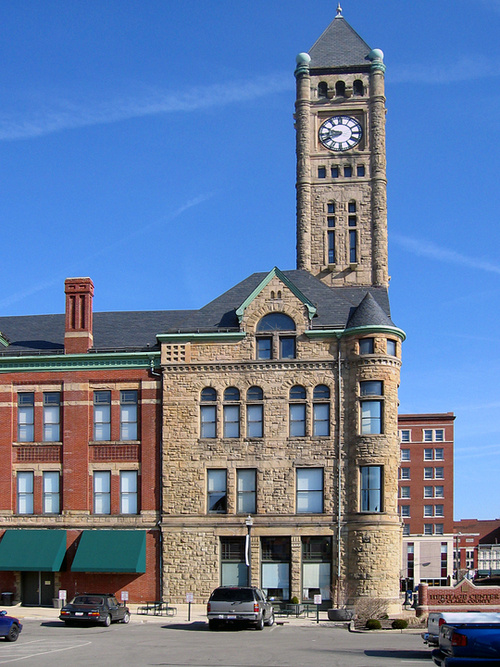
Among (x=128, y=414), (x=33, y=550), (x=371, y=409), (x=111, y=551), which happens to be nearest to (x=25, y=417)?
(x=128, y=414)

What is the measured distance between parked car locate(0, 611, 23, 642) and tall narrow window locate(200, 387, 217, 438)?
1973 cm

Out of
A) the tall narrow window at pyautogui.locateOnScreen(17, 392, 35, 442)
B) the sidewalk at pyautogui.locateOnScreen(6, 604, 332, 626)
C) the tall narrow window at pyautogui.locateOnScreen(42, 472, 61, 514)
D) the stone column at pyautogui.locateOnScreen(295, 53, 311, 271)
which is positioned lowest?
the sidewalk at pyautogui.locateOnScreen(6, 604, 332, 626)

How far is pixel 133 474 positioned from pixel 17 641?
19218 millimetres

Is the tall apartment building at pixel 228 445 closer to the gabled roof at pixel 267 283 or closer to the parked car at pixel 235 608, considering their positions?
the gabled roof at pixel 267 283

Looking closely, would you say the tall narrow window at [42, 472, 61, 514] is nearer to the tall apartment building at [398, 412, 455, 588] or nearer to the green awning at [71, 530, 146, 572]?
the green awning at [71, 530, 146, 572]

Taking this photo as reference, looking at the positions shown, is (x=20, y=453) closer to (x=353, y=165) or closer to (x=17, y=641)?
(x=17, y=641)

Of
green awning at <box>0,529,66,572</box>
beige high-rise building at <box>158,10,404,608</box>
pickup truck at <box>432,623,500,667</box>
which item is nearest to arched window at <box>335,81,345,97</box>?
beige high-rise building at <box>158,10,404,608</box>

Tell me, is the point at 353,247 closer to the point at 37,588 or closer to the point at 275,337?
the point at 275,337

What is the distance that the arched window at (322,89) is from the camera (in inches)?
2633

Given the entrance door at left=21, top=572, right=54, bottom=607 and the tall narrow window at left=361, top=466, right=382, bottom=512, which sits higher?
the tall narrow window at left=361, top=466, right=382, bottom=512

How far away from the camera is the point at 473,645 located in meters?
18.7

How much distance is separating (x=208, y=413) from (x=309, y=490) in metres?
6.26

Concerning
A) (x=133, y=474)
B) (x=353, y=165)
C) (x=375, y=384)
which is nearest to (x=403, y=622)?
(x=375, y=384)

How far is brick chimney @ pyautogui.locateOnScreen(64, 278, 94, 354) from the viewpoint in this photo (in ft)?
162
